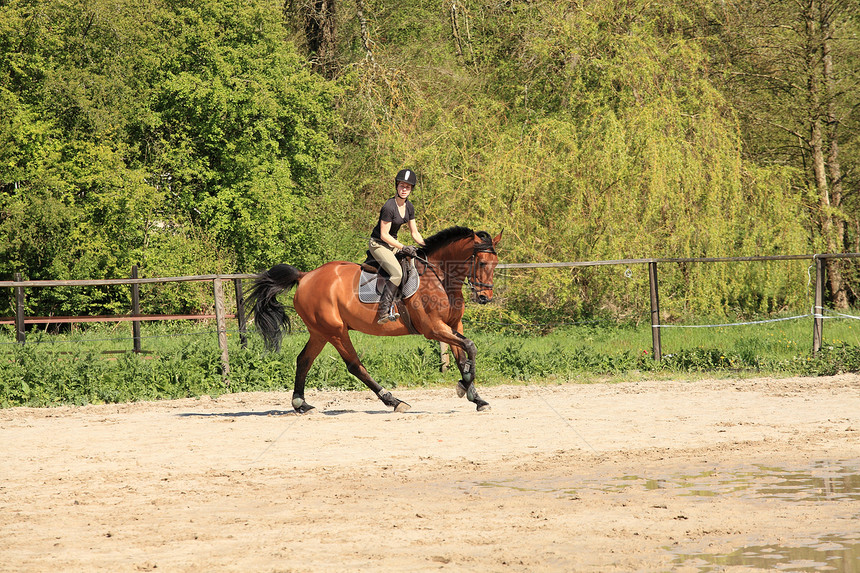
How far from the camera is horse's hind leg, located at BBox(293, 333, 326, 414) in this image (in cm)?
1133

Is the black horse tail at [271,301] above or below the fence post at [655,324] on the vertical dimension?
above

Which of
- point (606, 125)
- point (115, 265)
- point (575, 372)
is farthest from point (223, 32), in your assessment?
point (575, 372)

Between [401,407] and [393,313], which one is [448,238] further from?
[401,407]

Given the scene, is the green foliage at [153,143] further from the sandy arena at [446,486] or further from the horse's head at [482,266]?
the horse's head at [482,266]

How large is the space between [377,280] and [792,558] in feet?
22.0

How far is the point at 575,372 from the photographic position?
47.0 feet

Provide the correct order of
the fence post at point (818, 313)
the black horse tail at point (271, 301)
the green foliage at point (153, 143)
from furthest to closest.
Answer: the green foliage at point (153, 143) < the fence post at point (818, 313) < the black horse tail at point (271, 301)

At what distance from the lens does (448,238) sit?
11.0 metres

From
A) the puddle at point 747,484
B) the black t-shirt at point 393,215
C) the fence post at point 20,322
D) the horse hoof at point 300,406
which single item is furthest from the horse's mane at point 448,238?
the fence post at point 20,322

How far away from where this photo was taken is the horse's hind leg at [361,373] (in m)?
11.3

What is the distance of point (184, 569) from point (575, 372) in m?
9.83

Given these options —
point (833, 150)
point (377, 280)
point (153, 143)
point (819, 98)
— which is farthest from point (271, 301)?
point (833, 150)

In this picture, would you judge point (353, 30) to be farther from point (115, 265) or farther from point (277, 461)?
point (277, 461)

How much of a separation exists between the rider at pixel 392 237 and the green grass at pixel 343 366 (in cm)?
290
